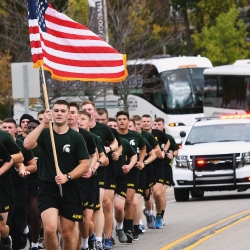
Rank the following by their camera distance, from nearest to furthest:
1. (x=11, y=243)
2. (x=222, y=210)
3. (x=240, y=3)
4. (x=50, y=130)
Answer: (x=50, y=130) → (x=11, y=243) → (x=222, y=210) → (x=240, y=3)

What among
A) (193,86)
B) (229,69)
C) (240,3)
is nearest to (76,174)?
(229,69)

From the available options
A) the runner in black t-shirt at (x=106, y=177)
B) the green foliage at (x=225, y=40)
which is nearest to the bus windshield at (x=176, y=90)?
the green foliage at (x=225, y=40)

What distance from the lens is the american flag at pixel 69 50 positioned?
1375 centimetres

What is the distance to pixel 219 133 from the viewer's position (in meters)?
25.5

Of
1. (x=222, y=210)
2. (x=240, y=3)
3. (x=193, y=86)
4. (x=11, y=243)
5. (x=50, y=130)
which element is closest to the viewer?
(x=50, y=130)

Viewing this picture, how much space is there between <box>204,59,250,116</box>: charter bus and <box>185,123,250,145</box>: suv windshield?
11.3m

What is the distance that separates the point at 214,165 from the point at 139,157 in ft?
22.5

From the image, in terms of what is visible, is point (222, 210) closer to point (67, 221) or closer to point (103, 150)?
point (103, 150)

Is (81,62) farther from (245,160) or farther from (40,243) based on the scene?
(245,160)

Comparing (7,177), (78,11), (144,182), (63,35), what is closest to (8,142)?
(7,177)

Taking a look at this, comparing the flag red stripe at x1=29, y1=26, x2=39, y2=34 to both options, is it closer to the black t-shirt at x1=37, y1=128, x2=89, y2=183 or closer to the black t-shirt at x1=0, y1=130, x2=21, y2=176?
the black t-shirt at x1=0, y1=130, x2=21, y2=176

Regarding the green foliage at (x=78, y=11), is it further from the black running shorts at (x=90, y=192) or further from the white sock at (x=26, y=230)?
the black running shorts at (x=90, y=192)

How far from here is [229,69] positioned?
42.7 meters

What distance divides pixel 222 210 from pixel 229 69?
21792 millimetres
